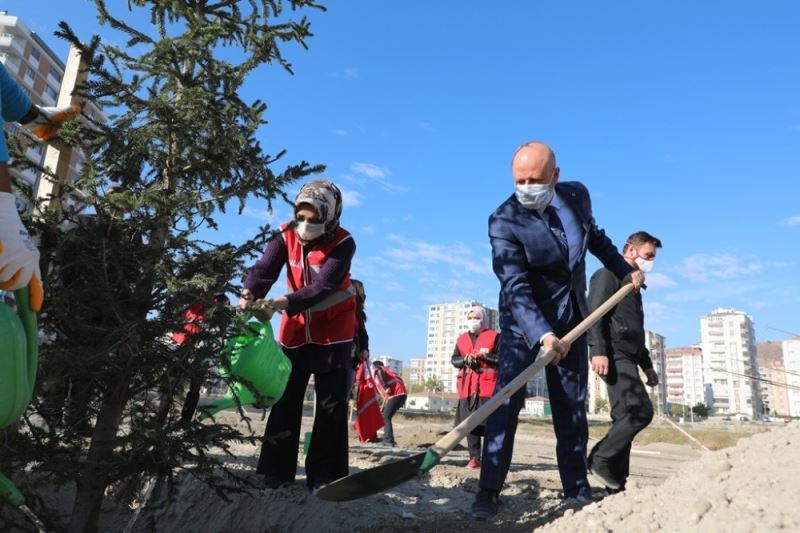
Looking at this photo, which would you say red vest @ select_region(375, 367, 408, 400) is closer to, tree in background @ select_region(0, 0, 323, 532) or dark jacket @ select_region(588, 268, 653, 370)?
dark jacket @ select_region(588, 268, 653, 370)

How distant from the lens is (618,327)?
4230 millimetres

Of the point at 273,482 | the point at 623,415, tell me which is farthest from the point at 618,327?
the point at 273,482

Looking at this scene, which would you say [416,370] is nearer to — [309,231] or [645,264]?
[645,264]

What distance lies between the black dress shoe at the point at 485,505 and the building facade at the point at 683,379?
125 metres

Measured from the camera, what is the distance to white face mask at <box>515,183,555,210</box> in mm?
3293

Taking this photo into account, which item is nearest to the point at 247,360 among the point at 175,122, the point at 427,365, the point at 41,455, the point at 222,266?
the point at 222,266

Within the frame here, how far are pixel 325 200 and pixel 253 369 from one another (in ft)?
3.85

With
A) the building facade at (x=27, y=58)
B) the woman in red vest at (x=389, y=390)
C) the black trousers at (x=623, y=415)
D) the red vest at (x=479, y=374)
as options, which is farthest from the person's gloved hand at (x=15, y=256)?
the building facade at (x=27, y=58)

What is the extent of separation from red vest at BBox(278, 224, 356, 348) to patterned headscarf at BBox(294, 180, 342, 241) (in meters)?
0.07

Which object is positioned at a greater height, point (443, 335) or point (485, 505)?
point (443, 335)

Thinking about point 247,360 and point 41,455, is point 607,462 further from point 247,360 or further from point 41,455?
point 41,455

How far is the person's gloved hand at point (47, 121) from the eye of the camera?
2.52 m

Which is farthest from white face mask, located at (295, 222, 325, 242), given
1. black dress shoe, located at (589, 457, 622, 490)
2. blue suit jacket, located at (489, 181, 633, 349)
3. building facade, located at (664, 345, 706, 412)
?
building facade, located at (664, 345, 706, 412)

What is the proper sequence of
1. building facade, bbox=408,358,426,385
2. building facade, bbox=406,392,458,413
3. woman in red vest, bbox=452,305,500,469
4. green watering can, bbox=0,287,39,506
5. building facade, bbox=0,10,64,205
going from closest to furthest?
green watering can, bbox=0,287,39,506, woman in red vest, bbox=452,305,500,469, building facade, bbox=0,10,64,205, building facade, bbox=406,392,458,413, building facade, bbox=408,358,426,385
